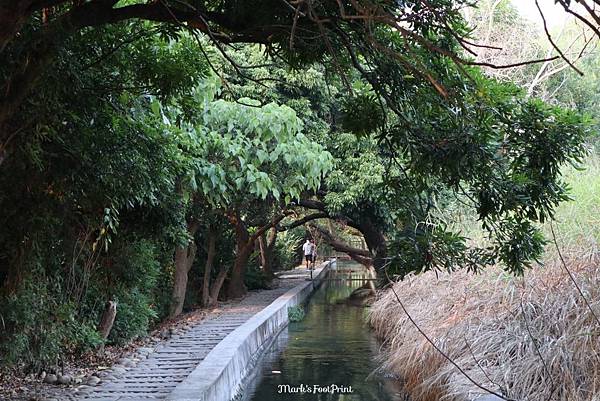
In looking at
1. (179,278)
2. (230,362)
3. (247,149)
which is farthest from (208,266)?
(230,362)

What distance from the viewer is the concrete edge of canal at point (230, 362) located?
24.5ft

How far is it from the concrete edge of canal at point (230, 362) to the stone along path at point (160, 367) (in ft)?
1.03

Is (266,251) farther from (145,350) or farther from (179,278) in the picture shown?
(145,350)

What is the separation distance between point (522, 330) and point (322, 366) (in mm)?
5156

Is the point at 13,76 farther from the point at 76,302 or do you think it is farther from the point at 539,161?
the point at 76,302

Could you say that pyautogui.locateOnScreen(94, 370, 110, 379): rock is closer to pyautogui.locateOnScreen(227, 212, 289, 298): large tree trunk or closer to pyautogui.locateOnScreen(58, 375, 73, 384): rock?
pyautogui.locateOnScreen(58, 375, 73, 384): rock

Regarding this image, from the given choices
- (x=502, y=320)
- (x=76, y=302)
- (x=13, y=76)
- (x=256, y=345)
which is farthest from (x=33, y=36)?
(x=256, y=345)

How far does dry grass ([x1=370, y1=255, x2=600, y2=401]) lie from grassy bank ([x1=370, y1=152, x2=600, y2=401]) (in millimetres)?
11

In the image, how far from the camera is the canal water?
34.6 feet

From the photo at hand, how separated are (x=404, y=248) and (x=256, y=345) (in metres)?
8.52

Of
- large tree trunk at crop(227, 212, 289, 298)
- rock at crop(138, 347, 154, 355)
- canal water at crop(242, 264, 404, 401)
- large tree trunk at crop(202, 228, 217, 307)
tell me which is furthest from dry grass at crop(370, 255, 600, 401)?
large tree trunk at crop(227, 212, 289, 298)

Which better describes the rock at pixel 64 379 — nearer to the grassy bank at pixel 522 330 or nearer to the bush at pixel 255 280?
the grassy bank at pixel 522 330

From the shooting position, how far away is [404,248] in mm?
4453

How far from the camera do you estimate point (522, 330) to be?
7926mm
